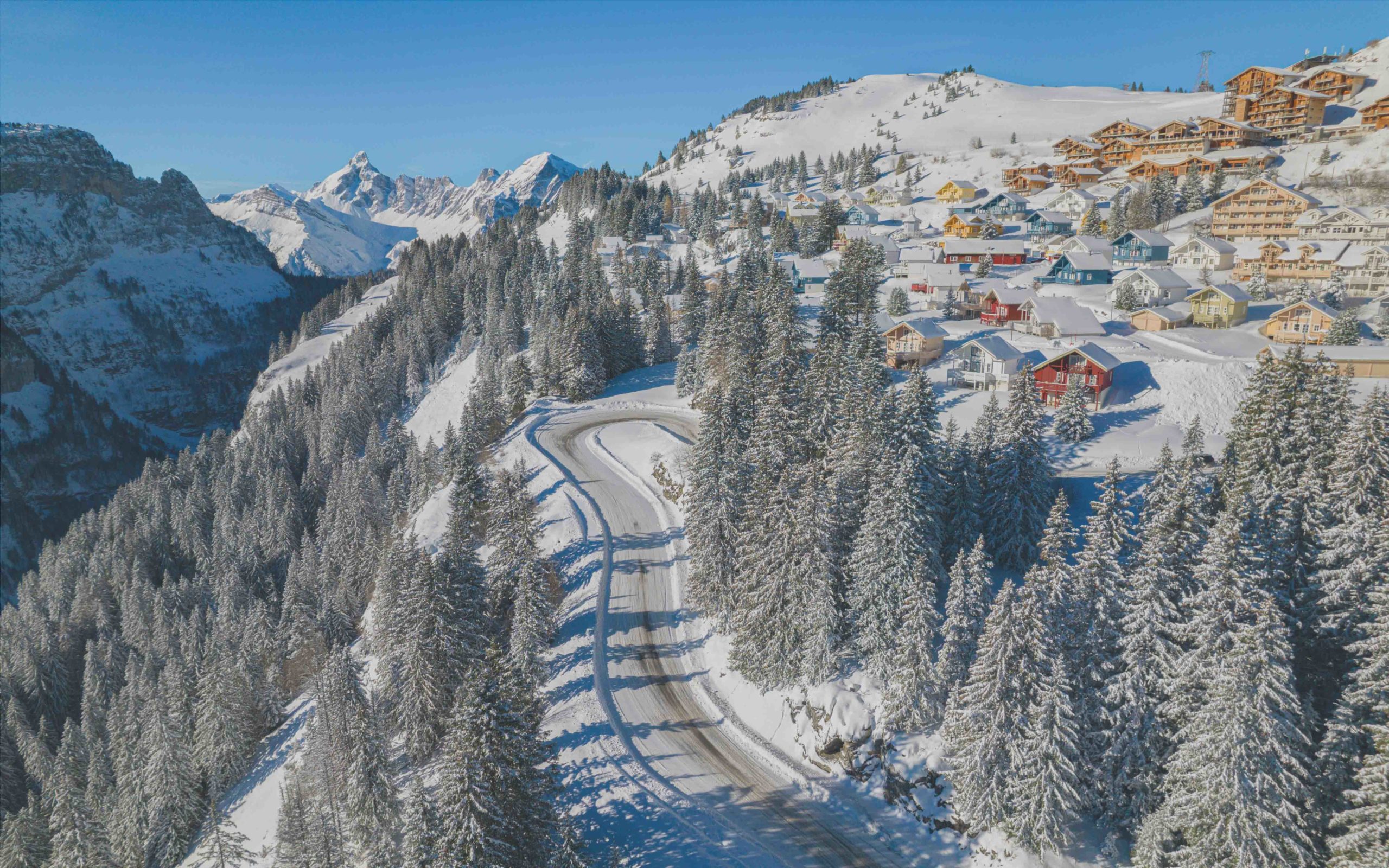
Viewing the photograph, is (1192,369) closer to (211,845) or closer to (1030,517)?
(1030,517)

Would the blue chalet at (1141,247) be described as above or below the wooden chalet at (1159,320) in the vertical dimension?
above

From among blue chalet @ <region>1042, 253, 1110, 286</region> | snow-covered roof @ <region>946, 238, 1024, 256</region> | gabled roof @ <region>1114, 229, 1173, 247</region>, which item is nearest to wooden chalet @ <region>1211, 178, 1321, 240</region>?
gabled roof @ <region>1114, 229, 1173, 247</region>

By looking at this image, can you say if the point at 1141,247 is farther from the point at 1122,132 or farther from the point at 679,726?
the point at 679,726

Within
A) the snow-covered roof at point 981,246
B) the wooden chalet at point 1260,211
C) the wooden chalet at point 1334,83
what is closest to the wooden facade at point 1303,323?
the wooden chalet at point 1260,211

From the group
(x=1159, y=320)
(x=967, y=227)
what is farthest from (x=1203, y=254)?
(x=967, y=227)

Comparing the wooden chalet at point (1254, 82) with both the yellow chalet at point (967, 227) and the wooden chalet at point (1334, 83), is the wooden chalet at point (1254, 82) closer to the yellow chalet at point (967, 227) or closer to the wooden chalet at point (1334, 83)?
the wooden chalet at point (1334, 83)

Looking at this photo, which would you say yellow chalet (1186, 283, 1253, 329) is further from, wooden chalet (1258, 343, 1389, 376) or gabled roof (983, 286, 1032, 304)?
wooden chalet (1258, 343, 1389, 376)
